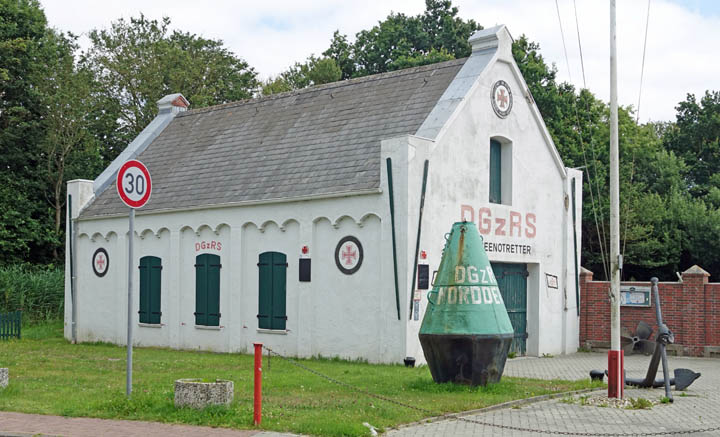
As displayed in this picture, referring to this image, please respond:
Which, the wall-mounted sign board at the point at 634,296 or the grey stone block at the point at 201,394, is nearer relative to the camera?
the grey stone block at the point at 201,394

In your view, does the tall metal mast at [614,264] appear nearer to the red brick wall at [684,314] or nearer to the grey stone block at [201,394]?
the grey stone block at [201,394]

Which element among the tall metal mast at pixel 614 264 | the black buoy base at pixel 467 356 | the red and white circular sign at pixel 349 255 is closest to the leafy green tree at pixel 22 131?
the red and white circular sign at pixel 349 255

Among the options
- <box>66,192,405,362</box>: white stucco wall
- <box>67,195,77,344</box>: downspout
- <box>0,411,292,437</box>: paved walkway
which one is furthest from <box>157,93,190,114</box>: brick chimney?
<box>0,411,292,437</box>: paved walkway

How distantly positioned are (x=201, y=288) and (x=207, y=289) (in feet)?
0.85

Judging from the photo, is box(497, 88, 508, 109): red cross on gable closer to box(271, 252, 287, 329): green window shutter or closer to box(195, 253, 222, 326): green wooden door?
box(271, 252, 287, 329): green window shutter

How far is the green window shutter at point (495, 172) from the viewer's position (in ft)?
68.6

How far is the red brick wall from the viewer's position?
21.7m

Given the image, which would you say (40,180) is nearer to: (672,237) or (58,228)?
(58,228)

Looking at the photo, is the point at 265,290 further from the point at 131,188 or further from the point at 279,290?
the point at 131,188

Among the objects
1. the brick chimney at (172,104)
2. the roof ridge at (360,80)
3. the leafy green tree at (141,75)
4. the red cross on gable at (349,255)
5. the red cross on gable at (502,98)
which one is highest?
the leafy green tree at (141,75)

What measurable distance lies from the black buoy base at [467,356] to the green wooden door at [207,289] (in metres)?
9.82

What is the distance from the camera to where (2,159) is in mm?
37344

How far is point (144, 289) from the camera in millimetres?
23797

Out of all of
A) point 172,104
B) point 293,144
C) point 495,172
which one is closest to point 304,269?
point 293,144
